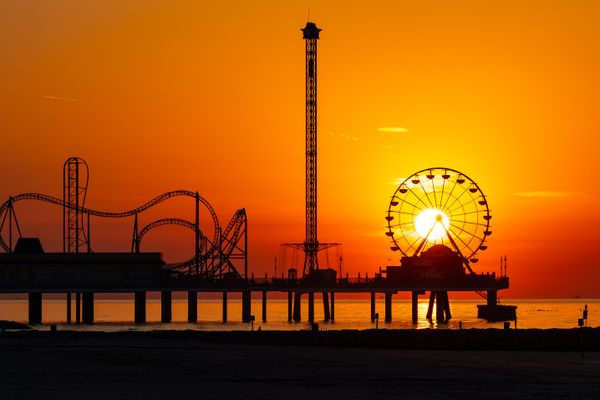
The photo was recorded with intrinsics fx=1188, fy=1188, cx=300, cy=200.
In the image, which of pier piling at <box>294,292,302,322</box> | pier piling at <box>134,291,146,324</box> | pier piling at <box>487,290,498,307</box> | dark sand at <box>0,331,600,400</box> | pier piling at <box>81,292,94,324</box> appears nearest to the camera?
dark sand at <box>0,331,600,400</box>

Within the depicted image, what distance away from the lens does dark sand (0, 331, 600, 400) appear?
45.3m

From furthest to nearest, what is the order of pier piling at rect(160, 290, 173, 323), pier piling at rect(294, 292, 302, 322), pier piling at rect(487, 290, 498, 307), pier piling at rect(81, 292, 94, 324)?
pier piling at rect(487, 290, 498, 307), pier piling at rect(294, 292, 302, 322), pier piling at rect(160, 290, 173, 323), pier piling at rect(81, 292, 94, 324)

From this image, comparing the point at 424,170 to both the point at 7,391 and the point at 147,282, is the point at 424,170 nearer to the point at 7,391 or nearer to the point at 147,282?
the point at 147,282

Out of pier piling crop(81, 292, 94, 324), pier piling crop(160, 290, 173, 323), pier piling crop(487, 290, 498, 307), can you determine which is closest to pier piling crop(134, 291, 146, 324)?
pier piling crop(160, 290, 173, 323)

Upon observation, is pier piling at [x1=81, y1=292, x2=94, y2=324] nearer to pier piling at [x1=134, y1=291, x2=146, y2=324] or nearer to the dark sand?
pier piling at [x1=134, y1=291, x2=146, y2=324]

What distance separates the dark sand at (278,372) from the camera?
149 feet

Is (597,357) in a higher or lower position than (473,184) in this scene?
lower

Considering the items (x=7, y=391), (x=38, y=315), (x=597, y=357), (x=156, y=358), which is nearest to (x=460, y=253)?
(x=38, y=315)

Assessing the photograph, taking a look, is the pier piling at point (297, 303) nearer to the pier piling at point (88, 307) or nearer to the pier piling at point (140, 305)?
Result: the pier piling at point (140, 305)

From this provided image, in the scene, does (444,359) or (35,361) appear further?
(444,359)

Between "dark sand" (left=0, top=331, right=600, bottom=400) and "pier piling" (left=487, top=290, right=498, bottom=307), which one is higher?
"pier piling" (left=487, top=290, right=498, bottom=307)

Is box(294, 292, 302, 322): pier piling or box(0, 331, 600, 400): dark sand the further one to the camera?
box(294, 292, 302, 322): pier piling

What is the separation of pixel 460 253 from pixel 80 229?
5251 cm

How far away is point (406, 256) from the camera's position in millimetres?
167625
